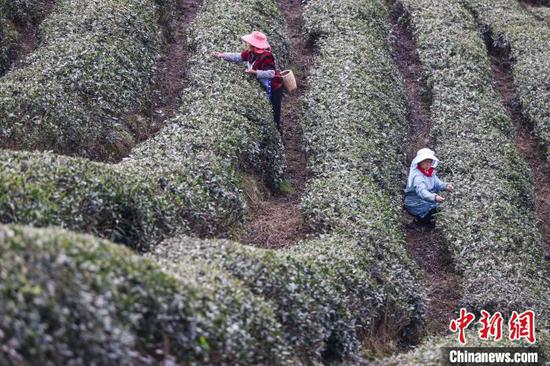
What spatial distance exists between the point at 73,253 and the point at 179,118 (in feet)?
26.1

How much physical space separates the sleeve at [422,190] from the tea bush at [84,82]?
495 cm

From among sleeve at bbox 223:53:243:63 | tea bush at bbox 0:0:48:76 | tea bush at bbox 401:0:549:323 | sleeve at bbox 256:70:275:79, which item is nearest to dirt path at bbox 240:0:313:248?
sleeve at bbox 256:70:275:79

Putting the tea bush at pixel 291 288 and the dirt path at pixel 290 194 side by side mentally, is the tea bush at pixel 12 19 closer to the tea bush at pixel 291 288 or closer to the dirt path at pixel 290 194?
the dirt path at pixel 290 194

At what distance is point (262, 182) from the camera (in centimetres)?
1468

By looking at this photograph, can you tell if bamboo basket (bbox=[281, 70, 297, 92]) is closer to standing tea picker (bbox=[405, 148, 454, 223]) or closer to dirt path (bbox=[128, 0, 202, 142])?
dirt path (bbox=[128, 0, 202, 142])

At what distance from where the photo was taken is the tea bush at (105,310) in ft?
A: 19.4

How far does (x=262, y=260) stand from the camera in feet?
30.5

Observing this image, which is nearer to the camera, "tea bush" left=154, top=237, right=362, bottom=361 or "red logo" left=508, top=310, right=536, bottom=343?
"tea bush" left=154, top=237, right=362, bottom=361

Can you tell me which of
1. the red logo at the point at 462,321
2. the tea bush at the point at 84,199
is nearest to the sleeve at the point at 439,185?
the red logo at the point at 462,321

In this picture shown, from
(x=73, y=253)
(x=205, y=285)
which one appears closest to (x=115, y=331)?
(x=73, y=253)

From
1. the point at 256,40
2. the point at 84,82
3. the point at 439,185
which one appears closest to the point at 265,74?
the point at 256,40

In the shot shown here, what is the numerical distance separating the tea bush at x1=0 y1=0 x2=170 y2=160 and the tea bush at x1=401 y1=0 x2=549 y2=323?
19.2ft

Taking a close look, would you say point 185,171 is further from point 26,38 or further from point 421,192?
point 26,38

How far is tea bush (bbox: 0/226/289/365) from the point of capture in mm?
5902
